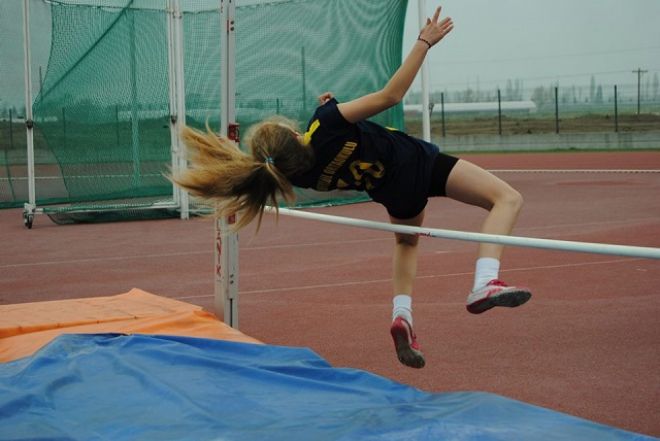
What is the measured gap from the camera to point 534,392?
4312mm

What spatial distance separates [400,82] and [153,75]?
8753mm

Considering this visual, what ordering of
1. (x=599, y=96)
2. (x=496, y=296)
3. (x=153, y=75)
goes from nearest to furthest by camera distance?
(x=496, y=296) → (x=153, y=75) → (x=599, y=96)

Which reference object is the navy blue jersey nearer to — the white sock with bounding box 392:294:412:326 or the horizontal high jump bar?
the horizontal high jump bar

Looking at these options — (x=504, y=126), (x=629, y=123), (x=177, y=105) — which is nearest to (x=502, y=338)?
(x=177, y=105)

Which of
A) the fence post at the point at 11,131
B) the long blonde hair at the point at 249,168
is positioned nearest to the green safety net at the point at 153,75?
the fence post at the point at 11,131

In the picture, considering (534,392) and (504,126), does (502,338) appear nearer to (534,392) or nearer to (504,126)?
(534,392)

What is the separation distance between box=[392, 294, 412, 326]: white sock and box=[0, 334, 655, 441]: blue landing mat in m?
0.28

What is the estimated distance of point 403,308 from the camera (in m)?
4.04

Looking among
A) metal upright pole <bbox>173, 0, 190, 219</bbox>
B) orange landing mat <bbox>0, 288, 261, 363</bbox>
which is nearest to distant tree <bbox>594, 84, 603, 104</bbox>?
metal upright pole <bbox>173, 0, 190, 219</bbox>

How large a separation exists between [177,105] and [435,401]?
336 inches

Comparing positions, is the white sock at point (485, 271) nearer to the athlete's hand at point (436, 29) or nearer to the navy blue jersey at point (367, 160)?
the navy blue jersey at point (367, 160)

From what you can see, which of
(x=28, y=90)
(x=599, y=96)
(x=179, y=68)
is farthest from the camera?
(x=599, y=96)

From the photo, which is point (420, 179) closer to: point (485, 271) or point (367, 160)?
point (367, 160)

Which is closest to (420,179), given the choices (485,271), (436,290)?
(485,271)
